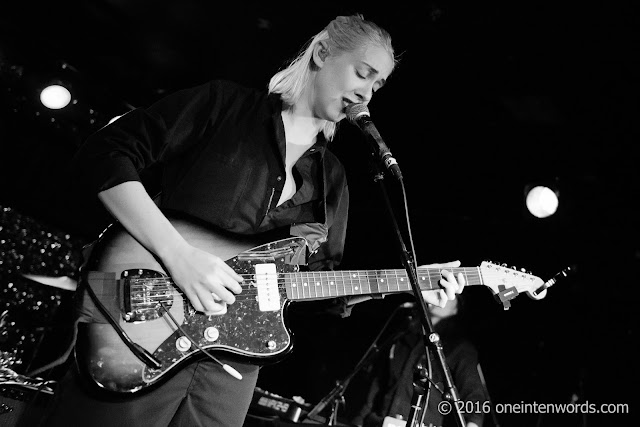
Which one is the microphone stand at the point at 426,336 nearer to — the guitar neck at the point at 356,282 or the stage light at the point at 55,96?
the guitar neck at the point at 356,282

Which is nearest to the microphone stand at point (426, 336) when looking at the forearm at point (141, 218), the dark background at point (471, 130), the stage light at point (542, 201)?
the forearm at point (141, 218)

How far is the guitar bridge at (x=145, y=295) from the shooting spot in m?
1.99

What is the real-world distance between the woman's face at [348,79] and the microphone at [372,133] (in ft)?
0.21

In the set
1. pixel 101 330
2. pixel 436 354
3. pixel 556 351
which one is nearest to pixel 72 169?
pixel 101 330

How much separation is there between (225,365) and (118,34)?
3888 millimetres

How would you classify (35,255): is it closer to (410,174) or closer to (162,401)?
(410,174)

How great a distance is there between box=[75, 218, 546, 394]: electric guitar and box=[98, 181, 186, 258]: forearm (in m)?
0.14

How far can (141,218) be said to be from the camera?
190 cm

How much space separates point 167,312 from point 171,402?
32cm

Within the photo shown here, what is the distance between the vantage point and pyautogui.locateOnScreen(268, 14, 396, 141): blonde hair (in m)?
2.50

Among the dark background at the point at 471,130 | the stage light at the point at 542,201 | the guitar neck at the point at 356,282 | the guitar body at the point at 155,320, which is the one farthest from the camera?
the stage light at the point at 542,201

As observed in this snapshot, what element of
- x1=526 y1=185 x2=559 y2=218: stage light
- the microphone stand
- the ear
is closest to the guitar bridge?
the microphone stand

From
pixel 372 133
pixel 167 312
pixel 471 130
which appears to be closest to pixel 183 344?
pixel 167 312

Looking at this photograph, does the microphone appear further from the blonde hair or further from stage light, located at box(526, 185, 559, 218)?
stage light, located at box(526, 185, 559, 218)
